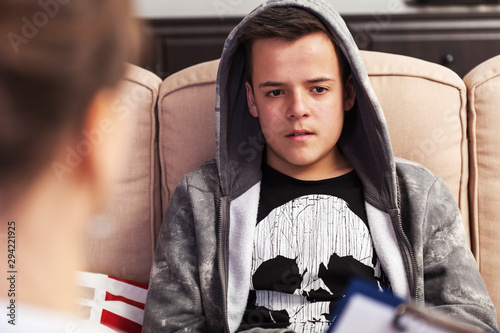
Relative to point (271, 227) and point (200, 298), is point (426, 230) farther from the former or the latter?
point (200, 298)

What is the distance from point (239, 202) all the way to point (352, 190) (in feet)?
0.89

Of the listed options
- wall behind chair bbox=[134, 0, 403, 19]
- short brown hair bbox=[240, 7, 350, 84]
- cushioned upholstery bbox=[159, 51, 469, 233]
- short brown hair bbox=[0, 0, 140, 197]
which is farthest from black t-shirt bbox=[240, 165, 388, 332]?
wall behind chair bbox=[134, 0, 403, 19]

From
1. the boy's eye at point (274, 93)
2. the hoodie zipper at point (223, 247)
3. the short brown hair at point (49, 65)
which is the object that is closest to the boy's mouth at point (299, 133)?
the boy's eye at point (274, 93)

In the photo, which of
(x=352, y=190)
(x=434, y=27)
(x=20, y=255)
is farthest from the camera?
(x=434, y=27)

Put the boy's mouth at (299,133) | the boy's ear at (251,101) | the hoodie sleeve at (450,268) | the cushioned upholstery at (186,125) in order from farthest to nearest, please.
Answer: the cushioned upholstery at (186,125), the boy's ear at (251,101), the boy's mouth at (299,133), the hoodie sleeve at (450,268)

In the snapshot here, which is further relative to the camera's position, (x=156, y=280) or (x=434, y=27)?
(x=434, y=27)

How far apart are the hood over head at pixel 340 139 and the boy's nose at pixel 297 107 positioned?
13 centimetres

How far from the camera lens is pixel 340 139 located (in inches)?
52.4

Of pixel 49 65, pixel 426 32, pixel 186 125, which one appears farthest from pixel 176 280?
pixel 426 32

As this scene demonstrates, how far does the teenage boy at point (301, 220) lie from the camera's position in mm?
1135

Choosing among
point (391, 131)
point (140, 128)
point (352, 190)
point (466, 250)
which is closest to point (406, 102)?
point (391, 131)

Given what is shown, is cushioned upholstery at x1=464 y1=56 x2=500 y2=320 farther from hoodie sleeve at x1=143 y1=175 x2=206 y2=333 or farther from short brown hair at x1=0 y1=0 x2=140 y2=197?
short brown hair at x1=0 y1=0 x2=140 y2=197

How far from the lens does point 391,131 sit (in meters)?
1.33

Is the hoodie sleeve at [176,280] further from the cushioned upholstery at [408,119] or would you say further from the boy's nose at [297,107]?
the boy's nose at [297,107]
